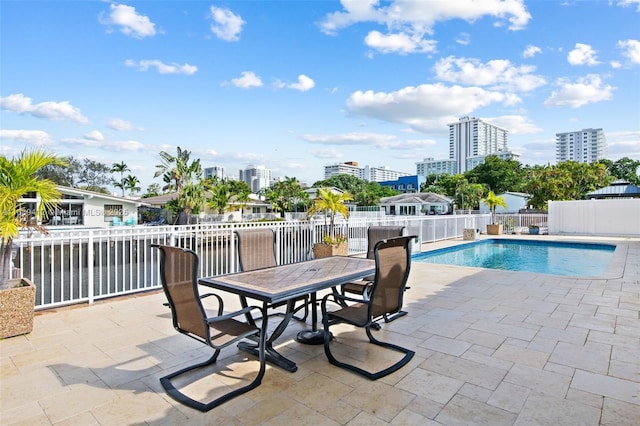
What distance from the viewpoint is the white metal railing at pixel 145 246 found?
14.8ft

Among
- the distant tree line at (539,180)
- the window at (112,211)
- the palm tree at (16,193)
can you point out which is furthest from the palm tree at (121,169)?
the palm tree at (16,193)

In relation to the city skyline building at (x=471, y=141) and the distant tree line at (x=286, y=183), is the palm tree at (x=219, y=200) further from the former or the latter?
the city skyline building at (x=471, y=141)

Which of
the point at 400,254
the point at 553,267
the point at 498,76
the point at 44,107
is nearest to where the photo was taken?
the point at 400,254

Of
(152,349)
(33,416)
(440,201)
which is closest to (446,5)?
(152,349)

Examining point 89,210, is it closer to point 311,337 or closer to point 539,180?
point 311,337

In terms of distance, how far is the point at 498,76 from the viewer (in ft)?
38.6

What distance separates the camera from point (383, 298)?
293cm

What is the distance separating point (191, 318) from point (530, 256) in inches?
492

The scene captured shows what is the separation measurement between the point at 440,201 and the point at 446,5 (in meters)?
30.5

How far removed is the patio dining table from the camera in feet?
8.85

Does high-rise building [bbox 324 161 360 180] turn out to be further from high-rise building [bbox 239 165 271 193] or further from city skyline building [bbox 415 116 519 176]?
city skyline building [bbox 415 116 519 176]

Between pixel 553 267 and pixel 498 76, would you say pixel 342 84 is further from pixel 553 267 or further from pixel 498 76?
pixel 553 267

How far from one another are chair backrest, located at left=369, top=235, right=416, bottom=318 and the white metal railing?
2.10 metres

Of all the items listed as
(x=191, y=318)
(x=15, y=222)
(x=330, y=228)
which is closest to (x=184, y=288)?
(x=191, y=318)
